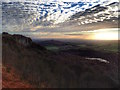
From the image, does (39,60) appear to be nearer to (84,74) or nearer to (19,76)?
(19,76)

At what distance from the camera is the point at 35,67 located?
54.6 feet

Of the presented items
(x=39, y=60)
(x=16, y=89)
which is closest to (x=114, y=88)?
(x=16, y=89)

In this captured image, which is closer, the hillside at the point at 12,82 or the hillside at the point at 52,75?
the hillside at the point at 12,82

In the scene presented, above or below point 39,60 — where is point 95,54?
below

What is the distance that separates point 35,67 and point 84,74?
234 inches

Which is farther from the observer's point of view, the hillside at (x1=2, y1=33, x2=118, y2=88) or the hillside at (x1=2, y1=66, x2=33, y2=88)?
the hillside at (x1=2, y1=33, x2=118, y2=88)

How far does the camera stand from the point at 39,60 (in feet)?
61.2

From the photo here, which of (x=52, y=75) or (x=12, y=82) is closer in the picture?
(x=12, y=82)

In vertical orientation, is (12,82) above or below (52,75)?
above

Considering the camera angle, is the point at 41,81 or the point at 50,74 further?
the point at 50,74

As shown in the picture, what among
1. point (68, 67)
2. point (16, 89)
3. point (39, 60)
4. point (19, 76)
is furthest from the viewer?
point (39, 60)

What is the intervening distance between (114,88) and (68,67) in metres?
5.19

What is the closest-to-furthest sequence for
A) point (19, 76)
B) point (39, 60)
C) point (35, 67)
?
point (19, 76) < point (35, 67) < point (39, 60)

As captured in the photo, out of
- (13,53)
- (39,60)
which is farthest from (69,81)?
(13,53)
